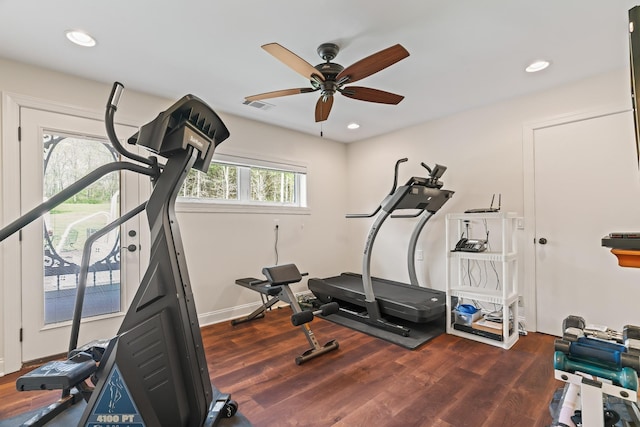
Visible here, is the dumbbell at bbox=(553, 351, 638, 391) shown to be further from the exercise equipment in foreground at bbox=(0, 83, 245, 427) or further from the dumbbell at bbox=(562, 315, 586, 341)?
the exercise equipment in foreground at bbox=(0, 83, 245, 427)

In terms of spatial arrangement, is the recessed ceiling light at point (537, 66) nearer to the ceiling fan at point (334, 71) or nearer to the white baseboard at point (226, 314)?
the ceiling fan at point (334, 71)

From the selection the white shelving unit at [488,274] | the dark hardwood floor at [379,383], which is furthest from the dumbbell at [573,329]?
the white shelving unit at [488,274]

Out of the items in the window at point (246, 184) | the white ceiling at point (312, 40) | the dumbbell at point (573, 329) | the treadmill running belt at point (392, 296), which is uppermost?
the white ceiling at point (312, 40)

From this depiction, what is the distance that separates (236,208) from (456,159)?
279 centimetres

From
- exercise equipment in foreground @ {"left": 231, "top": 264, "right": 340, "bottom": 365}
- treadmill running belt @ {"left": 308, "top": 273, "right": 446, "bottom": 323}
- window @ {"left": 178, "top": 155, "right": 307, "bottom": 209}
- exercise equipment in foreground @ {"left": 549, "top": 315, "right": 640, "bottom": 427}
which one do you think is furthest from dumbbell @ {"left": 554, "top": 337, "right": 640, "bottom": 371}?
window @ {"left": 178, "top": 155, "right": 307, "bottom": 209}

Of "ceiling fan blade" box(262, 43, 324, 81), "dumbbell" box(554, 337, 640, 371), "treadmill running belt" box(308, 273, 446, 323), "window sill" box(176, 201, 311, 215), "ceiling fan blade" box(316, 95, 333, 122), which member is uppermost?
"ceiling fan blade" box(262, 43, 324, 81)

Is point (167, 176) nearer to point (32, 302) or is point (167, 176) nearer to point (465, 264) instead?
point (32, 302)

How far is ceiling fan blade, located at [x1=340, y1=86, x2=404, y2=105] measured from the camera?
91.5 inches

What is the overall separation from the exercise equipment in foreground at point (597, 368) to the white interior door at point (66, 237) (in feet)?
11.2

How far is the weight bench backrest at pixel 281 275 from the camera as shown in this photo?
2.77 m

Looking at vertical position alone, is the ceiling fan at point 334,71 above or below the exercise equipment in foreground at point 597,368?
above

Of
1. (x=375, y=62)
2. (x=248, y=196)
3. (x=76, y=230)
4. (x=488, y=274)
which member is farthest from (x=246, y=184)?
(x=488, y=274)

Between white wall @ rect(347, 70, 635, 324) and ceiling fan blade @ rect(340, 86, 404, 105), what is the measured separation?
1.69m

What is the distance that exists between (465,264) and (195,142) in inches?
128
